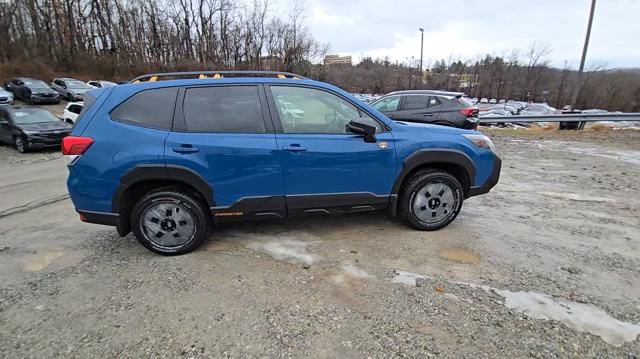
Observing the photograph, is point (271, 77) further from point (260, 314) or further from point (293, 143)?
point (260, 314)

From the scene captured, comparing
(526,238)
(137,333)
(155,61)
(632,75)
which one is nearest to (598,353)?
(526,238)

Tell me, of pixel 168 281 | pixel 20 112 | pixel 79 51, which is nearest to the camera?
pixel 168 281

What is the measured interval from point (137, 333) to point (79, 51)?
4260cm

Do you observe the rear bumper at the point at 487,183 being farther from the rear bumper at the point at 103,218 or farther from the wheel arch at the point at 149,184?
the rear bumper at the point at 103,218

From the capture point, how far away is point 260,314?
7.97 ft

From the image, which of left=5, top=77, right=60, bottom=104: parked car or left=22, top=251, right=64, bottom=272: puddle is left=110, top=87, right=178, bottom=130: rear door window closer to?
left=22, top=251, right=64, bottom=272: puddle

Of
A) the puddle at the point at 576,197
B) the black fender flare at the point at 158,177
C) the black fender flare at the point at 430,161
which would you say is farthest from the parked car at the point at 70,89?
the puddle at the point at 576,197

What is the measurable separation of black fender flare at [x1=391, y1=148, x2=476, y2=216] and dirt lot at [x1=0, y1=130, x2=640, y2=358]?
58 centimetres

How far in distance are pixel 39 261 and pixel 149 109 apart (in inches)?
77.3

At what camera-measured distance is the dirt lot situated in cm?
215

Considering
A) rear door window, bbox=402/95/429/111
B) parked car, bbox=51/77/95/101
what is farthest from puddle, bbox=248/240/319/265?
parked car, bbox=51/77/95/101

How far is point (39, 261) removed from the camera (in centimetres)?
328

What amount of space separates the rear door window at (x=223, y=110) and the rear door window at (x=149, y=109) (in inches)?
6.0

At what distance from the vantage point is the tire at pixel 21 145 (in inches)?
404
